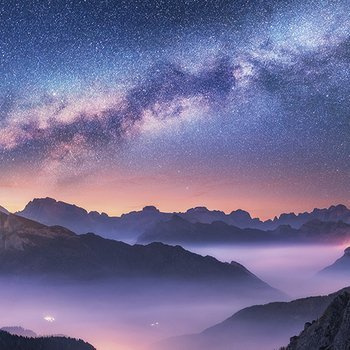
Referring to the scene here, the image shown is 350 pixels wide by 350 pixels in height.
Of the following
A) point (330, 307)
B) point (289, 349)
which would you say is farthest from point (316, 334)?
point (289, 349)

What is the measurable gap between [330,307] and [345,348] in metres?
9.16

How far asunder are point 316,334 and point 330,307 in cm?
361

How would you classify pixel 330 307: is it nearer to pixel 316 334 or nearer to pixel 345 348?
pixel 316 334

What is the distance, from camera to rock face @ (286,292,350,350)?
46269 mm

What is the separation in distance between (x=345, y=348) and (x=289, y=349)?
14852mm

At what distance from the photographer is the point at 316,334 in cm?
5200

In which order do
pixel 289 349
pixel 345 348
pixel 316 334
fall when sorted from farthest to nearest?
pixel 289 349 → pixel 316 334 → pixel 345 348

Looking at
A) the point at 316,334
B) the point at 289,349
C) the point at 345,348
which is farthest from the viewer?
the point at 289,349

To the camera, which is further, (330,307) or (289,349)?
(289,349)

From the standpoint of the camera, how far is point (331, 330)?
50094 mm

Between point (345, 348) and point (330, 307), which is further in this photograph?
point (330, 307)

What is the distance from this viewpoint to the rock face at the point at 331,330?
46.3 meters

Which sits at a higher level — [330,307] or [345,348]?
[330,307]

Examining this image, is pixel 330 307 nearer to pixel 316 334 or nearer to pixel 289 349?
pixel 316 334
